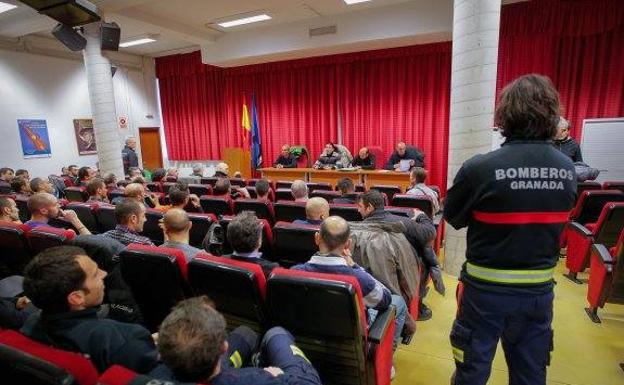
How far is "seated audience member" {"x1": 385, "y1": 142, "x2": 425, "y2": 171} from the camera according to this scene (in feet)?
22.7

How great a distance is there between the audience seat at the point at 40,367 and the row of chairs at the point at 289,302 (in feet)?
0.23

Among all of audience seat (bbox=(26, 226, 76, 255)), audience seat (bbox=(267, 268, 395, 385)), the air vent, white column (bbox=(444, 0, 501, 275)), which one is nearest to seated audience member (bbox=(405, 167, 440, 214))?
white column (bbox=(444, 0, 501, 275))

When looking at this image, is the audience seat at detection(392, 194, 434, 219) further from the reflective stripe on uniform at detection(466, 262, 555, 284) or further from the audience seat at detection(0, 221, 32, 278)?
the audience seat at detection(0, 221, 32, 278)

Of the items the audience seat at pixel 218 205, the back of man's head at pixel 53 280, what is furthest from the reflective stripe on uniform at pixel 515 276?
the audience seat at pixel 218 205

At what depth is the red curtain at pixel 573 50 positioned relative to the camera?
5.66 m

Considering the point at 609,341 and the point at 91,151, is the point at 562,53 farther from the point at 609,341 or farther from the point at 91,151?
the point at 91,151

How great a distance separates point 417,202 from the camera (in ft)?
11.5

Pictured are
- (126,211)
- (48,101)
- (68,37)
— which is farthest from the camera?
(48,101)

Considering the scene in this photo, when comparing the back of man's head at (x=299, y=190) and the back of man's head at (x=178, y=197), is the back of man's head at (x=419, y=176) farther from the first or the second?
the back of man's head at (x=178, y=197)

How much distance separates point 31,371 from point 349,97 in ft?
26.0

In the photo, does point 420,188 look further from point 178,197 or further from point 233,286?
point 233,286

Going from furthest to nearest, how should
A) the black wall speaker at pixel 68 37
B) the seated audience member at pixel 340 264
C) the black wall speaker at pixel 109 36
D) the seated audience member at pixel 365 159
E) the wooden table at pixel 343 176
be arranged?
the seated audience member at pixel 365 159
the wooden table at pixel 343 176
the black wall speaker at pixel 109 36
the black wall speaker at pixel 68 37
the seated audience member at pixel 340 264

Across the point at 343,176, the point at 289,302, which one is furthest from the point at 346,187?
the point at 343,176

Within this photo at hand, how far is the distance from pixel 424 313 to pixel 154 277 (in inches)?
79.7
